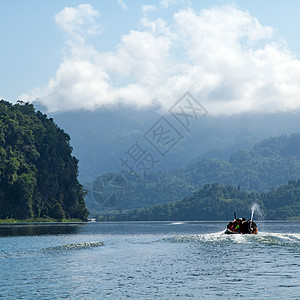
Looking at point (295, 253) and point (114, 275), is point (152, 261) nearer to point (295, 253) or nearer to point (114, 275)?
point (114, 275)

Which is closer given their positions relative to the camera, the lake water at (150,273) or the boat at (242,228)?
the lake water at (150,273)

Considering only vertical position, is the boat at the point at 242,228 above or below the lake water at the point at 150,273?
above

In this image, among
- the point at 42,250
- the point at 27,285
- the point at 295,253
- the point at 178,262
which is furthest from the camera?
the point at 42,250

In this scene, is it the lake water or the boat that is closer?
the lake water

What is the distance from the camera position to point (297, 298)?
41406 mm

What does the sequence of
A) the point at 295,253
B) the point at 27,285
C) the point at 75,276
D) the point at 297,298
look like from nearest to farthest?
1. the point at 297,298
2. the point at 27,285
3. the point at 75,276
4. the point at 295,253

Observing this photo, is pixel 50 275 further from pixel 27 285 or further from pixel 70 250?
pixel 70 250

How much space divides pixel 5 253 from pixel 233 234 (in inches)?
2481

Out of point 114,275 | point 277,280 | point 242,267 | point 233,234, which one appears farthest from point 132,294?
point 233,234

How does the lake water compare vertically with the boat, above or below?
below

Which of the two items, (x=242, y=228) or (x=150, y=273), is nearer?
(x=150, y=273)

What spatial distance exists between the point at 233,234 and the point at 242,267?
6525cm

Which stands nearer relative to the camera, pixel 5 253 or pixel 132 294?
pixel 132 294

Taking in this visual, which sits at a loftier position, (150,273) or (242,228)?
(242,228)
